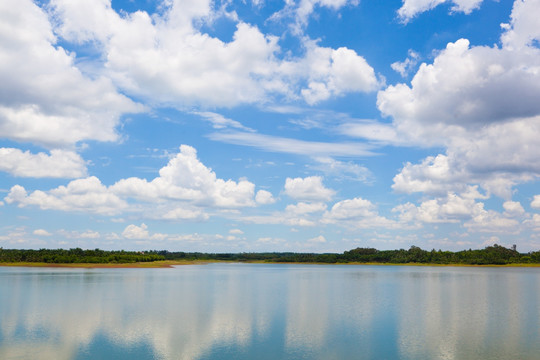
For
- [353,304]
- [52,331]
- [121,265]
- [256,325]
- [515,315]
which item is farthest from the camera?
[121,265]

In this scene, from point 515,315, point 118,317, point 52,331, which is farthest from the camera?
point 515,315

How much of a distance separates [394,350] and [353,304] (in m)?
26.9

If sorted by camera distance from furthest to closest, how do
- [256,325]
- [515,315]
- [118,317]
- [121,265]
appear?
[121,265] → [515,315] → [118,317] → [256,325]

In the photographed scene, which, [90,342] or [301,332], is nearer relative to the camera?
[90,342]

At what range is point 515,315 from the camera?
52.0 metres

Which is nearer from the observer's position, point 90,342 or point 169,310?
point 90,342

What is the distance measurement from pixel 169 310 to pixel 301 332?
821 inches

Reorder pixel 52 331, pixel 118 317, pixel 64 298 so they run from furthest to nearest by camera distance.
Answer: pixel 64 298, pixel 118 317, pixel 52 331

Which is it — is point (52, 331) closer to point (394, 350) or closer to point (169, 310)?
point (169, 310)

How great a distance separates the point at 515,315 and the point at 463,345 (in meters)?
21.5

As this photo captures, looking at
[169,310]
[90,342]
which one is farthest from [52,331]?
[169,310]

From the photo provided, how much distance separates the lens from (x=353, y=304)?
6084 cm

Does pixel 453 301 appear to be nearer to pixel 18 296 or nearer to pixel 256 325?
Answer: pixel 256 325

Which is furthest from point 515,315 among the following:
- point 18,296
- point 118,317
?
point 18,296
